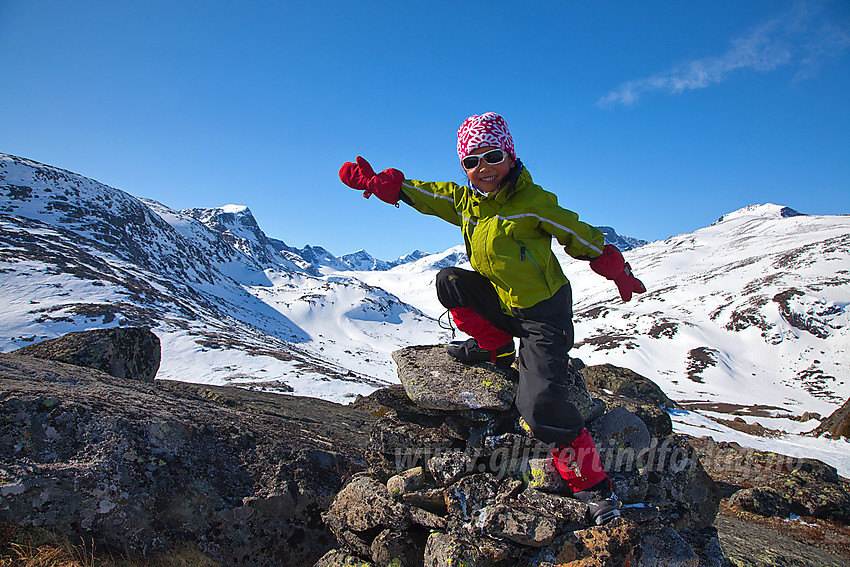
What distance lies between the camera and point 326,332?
124 metres

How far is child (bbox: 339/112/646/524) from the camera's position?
462cm

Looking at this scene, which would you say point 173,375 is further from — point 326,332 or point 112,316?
point 326,332

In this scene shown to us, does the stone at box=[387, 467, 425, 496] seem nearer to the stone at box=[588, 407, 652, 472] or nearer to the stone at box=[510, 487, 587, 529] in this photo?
the stone at box=[510, 487, 587, 529]

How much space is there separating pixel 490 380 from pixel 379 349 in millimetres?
102361

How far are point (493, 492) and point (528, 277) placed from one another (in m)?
2.55

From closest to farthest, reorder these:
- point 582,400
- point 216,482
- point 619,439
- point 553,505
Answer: point 553,505 < point 216,482 < point 619,439 < point 582,400

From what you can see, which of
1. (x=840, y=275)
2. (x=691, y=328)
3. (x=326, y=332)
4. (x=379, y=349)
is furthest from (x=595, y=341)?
(x=840, y=275)

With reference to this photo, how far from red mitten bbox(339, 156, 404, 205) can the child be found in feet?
1.81

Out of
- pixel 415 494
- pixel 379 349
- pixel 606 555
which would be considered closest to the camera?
pixel 606 555

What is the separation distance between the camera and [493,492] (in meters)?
4.76

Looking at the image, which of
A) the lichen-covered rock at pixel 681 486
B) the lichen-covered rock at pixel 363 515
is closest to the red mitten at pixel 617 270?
the lichen-covered rock at pixel 681 486

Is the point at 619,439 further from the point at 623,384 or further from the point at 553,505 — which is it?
the point at 623,384

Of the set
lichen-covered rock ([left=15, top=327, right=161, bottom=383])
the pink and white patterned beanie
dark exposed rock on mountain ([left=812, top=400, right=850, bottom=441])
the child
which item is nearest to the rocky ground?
the child

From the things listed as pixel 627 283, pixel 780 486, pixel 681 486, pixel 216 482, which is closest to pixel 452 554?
pixel 216 482
